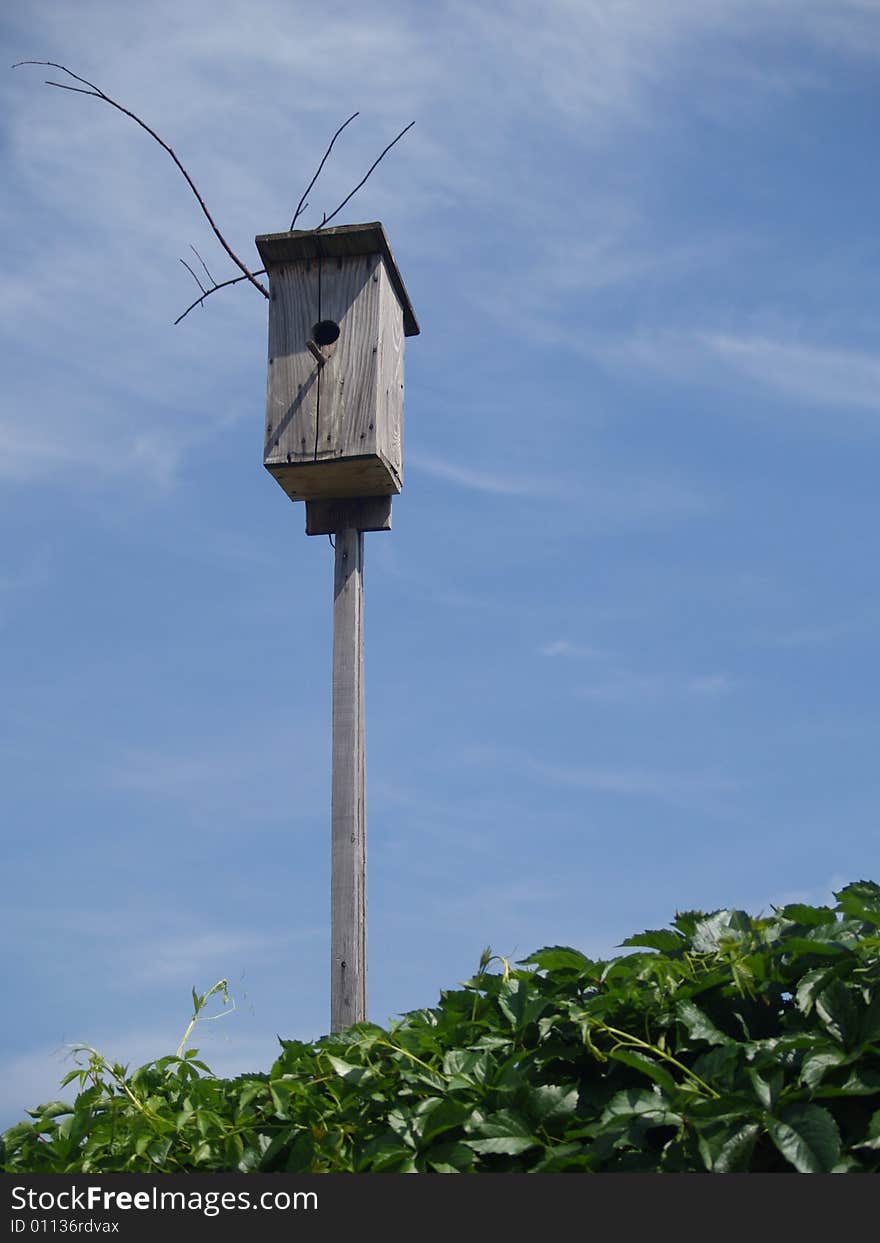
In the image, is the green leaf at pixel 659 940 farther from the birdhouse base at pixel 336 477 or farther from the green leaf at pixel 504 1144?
the birdhouse base at pixel 336 477

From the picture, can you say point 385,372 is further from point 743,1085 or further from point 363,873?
point 743,1085

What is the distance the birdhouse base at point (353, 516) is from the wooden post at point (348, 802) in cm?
9

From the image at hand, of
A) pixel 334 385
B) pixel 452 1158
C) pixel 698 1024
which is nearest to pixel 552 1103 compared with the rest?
pixel 452 1158

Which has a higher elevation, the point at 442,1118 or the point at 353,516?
Result: the point at 353,516

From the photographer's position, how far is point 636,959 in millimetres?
2523

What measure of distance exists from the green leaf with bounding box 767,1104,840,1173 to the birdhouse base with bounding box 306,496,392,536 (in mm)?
3712

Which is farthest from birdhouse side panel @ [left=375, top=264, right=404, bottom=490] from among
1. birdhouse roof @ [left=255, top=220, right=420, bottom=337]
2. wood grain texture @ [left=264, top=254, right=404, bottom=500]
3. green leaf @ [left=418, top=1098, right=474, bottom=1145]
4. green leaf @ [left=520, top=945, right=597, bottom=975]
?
green leaf @ [left=418, top=1098, right=474, bottom=1145]

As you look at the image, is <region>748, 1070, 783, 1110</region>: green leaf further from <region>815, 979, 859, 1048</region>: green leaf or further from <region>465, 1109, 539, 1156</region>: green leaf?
<region>465, 1109, 539, 1156</region>: green leaf

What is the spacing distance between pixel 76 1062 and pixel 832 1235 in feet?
6.11

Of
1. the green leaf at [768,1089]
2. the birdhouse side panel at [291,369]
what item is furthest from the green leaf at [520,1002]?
the birdhouse side panel at [291,369]

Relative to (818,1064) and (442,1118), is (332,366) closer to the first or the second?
(442,1118)

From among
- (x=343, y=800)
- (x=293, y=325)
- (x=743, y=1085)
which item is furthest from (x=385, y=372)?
(x=743, y=1085)

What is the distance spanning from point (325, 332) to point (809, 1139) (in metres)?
4.18

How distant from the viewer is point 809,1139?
2.00 m
